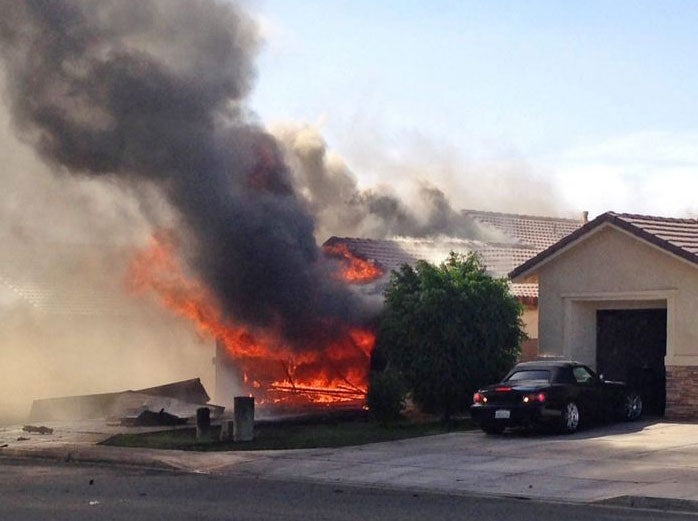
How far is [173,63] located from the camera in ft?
90.8

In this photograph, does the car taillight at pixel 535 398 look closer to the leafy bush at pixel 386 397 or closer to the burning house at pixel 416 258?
the leafy bush at pixel 386 397

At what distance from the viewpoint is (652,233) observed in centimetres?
2527

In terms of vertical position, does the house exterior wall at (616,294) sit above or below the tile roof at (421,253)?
below

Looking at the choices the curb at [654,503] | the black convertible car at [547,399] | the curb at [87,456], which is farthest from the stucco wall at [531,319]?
the curb at [654,503]

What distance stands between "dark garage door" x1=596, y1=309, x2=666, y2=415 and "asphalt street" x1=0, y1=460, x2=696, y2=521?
11.2 metres

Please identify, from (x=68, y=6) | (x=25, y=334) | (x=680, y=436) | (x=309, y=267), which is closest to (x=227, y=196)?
(x=309, y=267)

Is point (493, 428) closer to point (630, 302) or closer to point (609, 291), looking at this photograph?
point (609, 291)

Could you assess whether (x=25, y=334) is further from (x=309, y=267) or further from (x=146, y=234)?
(x=309, y=267)

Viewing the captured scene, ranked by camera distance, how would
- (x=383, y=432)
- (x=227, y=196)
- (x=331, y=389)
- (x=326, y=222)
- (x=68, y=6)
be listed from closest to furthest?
(x=383, y=432), (x=68, y=6), (x=227, y=196), (x=331, y=389), (x=326, y=222)

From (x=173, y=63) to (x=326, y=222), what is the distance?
1920 centimetres

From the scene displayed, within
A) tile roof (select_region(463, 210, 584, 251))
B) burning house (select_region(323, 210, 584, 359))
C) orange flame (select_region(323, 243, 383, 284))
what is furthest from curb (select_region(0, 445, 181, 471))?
tile roof (select_region(463, 210, 584, 251))

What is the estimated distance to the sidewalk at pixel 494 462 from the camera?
1628 cm

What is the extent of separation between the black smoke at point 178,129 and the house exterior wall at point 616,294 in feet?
15.1

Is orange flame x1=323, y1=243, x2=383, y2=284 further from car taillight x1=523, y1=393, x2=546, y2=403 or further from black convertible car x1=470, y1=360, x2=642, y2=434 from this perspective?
car taillight x1=523, y1=393, x2=546, y2=403
